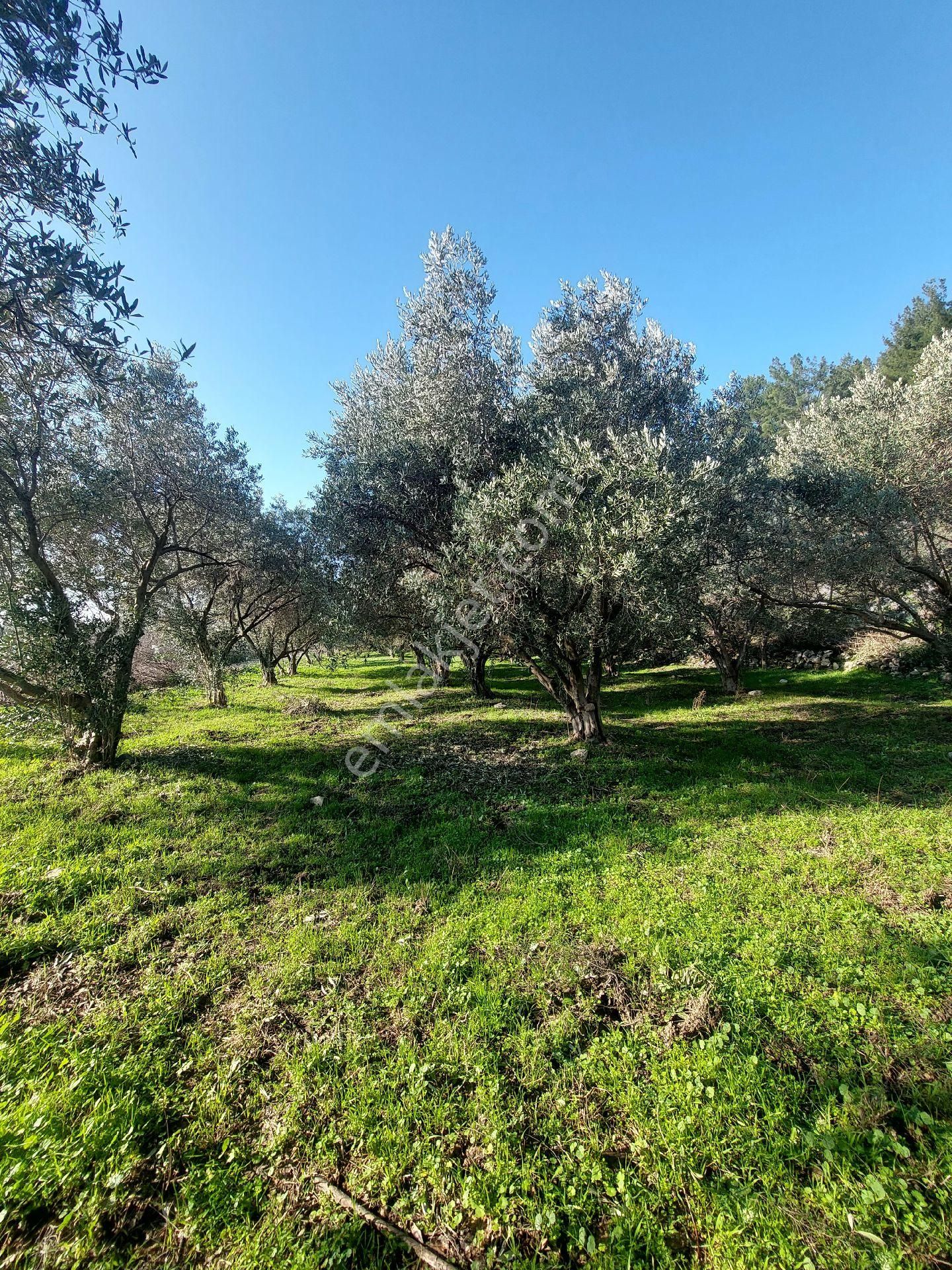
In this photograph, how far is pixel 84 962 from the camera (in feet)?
17.3

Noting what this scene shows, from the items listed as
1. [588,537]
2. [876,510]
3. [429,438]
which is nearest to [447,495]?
[429,438]

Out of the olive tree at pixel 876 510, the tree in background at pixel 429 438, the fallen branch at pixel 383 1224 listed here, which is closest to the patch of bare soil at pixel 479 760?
the tree in background at pixel 429 438

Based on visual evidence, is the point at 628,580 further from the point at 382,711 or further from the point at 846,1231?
the point at 382,711

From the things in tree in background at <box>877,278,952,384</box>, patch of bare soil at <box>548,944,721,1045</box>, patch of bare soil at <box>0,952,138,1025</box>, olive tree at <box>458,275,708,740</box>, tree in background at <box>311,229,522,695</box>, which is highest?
tree in background at <box>877,278,952,384</box>

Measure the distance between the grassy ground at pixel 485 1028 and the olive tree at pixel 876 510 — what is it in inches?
358

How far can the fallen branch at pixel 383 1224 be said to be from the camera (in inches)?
110

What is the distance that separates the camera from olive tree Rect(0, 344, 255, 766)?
10.1 metres

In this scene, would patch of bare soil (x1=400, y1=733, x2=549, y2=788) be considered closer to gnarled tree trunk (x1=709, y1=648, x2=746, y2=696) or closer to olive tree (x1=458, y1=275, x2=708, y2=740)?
olive tree (x1=458, y1=275, x2=708, y2=740)

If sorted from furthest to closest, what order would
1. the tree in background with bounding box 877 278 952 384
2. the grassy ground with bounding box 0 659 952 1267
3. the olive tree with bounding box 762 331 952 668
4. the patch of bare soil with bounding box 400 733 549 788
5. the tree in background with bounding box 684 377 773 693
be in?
the tree in background with bounding box 877 278 952 384
the olive tree with bounding box 762 331 952 668
the tree in background with bounding box 684 377 773 693
the patch of bare soil with bounding box 400 733 549 788
the grassy ground with bounding box 0 659 952 1267

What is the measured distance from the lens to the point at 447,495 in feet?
57.3

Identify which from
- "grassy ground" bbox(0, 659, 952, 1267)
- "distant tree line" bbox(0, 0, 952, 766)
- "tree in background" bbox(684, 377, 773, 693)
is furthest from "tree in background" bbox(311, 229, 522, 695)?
"grassy ground" bbox(0, 659, 952, 1267)

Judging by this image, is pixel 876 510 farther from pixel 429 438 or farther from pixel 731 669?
pixel 429 438

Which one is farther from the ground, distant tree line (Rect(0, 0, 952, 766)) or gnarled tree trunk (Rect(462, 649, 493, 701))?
distant tree line (Rect(0, 0, 952, 766))

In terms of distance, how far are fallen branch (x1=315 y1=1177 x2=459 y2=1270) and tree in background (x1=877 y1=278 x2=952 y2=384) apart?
70354 mm
